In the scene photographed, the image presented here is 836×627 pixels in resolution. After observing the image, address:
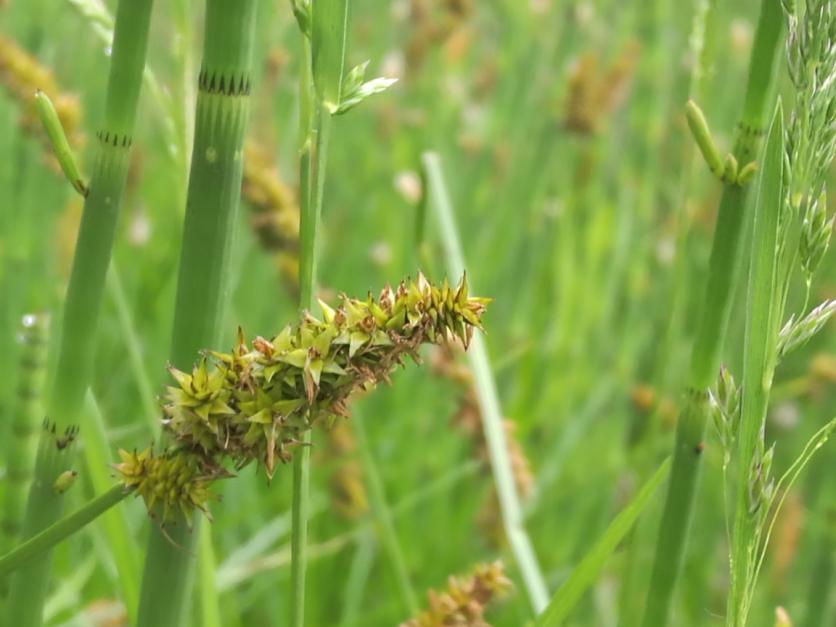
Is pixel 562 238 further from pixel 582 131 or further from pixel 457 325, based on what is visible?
pixel 457 325

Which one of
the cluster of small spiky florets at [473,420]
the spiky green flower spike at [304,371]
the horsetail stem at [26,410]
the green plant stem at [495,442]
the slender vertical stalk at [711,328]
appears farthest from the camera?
the cluster of small spiky florets at [473,420]

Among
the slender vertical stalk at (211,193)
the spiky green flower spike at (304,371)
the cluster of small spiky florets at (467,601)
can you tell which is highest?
the slender vertical stalk at (211,193)

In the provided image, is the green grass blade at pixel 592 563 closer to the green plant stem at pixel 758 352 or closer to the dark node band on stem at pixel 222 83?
the green plant stem at pixel 758 352

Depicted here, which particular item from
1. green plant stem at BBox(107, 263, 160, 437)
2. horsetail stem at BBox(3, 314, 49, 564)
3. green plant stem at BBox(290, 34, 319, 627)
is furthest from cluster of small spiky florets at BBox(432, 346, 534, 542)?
green plant stem at BBox(290, 34, 319, 627)

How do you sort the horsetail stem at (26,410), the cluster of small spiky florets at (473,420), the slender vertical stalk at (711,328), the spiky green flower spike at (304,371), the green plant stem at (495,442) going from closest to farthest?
1. the spiky green flower spike at (304,371)
2. the slender vertical stalk at (711,328)
3. the horsetail stem at (26,410)
4. the green plant stem at (495,442)
5. the cluster of small spiky florets at (473,420)

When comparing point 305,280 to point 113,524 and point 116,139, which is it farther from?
point 113,524

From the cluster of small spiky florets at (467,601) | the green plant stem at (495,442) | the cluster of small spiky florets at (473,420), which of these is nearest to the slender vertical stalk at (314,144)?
the cluster of small spiky florets at (467,601)

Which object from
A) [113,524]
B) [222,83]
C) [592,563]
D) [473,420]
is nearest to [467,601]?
[592,563]
